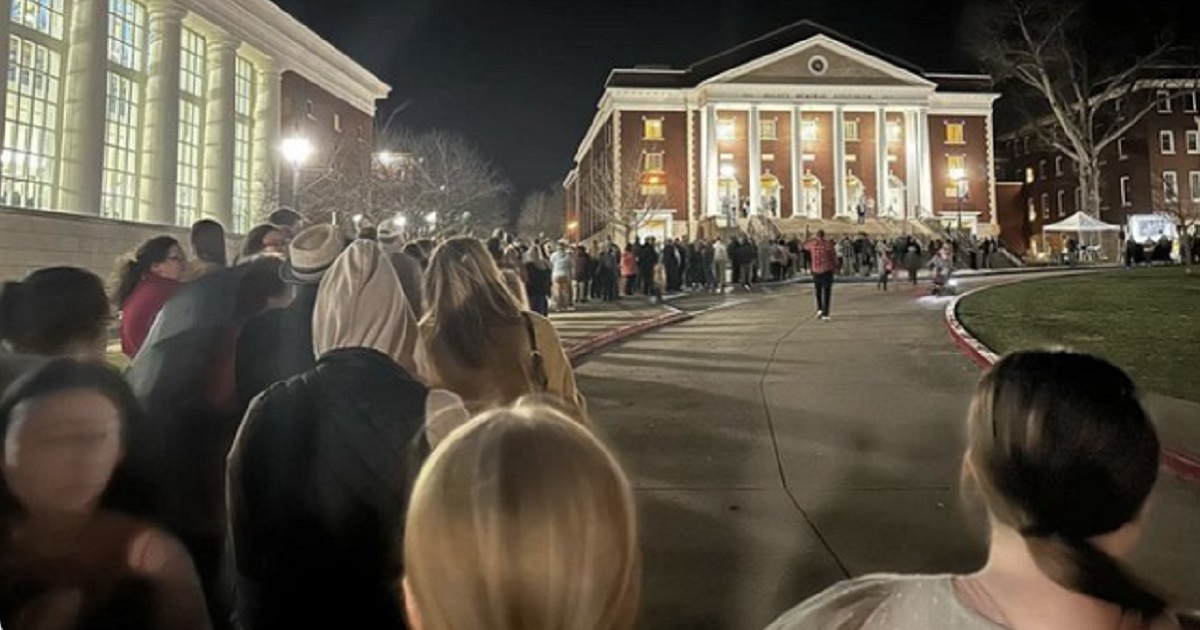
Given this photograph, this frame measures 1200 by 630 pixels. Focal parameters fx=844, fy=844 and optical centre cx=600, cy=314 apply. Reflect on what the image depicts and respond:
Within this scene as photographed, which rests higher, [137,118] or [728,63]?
[728,63]

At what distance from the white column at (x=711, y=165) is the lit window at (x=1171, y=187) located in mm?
31979

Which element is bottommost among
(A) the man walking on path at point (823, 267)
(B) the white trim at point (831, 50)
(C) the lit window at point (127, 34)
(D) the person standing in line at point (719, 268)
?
(A) the man walking on path at point (823, 267)

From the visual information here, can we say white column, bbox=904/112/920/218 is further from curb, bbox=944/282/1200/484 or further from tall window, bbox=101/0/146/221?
tall window, bbox=101/0/146/221

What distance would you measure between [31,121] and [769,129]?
167 feet

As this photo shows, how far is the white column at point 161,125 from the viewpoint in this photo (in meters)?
28.9

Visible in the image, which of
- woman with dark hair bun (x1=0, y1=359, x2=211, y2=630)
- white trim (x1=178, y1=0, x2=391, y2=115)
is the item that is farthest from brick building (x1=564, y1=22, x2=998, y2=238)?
woman with dark hair bun (x1=0, y1=359, x2=211, y2=630)

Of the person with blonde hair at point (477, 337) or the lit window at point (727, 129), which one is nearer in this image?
the person with blonde hair at point (477, 337)

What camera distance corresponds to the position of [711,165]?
63688 mm

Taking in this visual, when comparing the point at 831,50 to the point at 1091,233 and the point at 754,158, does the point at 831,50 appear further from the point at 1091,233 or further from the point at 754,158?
the point at 1091,233

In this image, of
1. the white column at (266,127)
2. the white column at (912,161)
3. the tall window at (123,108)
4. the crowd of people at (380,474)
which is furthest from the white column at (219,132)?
the white column at (912,161)

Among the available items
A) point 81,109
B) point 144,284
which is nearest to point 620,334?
point 144,284

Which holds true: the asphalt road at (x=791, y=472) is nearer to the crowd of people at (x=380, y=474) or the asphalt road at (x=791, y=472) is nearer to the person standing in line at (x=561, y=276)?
the crowd of people at (x=380, y=474)

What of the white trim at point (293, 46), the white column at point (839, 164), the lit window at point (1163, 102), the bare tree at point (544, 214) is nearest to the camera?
the white trim at point (293, 46)

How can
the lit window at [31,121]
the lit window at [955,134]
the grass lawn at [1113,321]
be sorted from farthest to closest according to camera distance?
1. the lit window at [955,134]
2. the lit window at [31,121]
3. the grass lawn at [1113,321]
